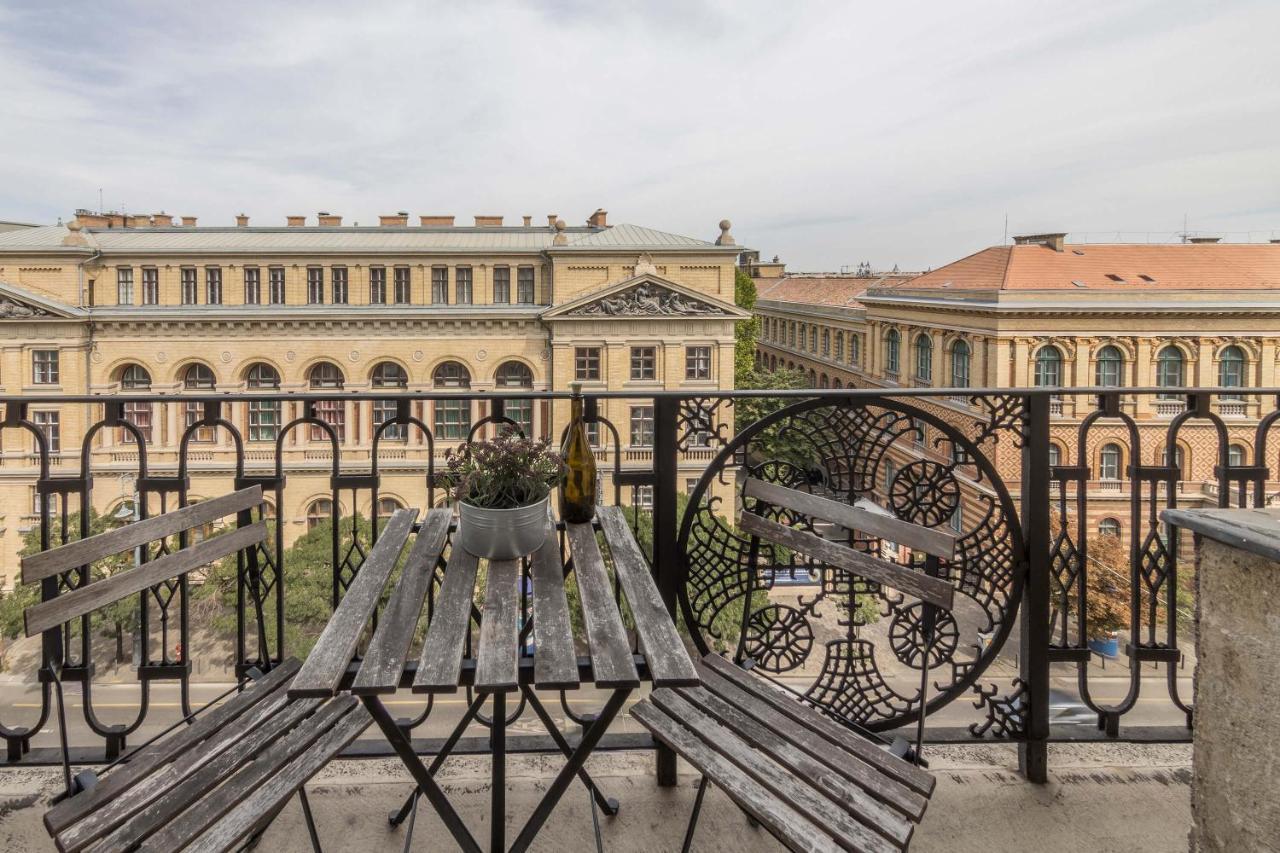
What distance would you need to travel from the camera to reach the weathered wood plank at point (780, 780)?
5.02 ft

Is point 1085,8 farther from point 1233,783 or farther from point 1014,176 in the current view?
point 1014,176

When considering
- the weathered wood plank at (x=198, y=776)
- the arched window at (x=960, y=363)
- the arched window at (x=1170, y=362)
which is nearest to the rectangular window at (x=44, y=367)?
the weathered wood plank at (x=198, y=776)

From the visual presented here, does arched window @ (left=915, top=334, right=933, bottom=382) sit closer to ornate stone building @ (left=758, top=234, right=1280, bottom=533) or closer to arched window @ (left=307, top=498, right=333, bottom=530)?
ornate stone building @ (left=758, top=234, right=1280, bottom=533)

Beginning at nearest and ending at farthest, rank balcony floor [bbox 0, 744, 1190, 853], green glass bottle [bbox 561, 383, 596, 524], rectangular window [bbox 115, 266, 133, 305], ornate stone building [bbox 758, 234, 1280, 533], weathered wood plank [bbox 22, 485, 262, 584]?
1. weathered wood plank [bbox 22, 485, 262, 584]
2. balcony floor [bbox 0, 744, 1190, 853]
3. green glass bottle [bbox 561, 383, 596, 524]
4. ornate stone building [bbox 758, 234, 1280, 533]
5. rectangular window [bbox 115, 266, 133, 305]

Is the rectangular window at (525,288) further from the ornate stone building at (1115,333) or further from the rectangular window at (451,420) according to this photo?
the ornate stone building at (1115,333)

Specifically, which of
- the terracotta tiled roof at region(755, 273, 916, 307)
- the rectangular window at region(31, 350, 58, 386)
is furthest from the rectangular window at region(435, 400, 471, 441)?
the terracotta tiled roof at region(755, 273, 916, 307)

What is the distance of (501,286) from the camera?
123 feet

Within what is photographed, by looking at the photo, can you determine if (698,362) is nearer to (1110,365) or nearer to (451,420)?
(451,420)

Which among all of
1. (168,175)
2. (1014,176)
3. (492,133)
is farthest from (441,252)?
(1014,176)

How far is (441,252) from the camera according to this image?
3697 centimetres

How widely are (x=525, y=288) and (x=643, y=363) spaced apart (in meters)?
7.49

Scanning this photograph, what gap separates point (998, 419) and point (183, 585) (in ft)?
9.65

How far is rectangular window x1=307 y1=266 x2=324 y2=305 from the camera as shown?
3678cm

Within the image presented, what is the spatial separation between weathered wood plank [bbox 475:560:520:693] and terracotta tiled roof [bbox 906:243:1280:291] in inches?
1513
